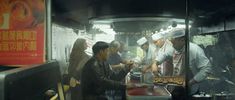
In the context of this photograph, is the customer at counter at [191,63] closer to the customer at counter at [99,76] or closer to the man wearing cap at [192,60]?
the man wearing cap at [192,60]

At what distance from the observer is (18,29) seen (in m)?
2.69

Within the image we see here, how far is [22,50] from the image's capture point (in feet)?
8.82

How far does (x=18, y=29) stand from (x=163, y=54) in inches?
53.8

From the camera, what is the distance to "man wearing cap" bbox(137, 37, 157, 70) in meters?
2.81

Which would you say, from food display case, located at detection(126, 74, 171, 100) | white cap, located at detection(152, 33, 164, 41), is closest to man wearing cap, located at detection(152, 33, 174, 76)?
white cap, located at detection(152, 33, 164, 41)

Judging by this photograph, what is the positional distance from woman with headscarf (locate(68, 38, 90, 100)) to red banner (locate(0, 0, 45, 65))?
337 mm

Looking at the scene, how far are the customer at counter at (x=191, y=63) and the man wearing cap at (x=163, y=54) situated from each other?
0.12 feet

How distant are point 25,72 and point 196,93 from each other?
85.1 inches

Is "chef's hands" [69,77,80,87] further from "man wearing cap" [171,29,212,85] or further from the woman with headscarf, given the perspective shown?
"man wearing cap" [171,29,212,85]

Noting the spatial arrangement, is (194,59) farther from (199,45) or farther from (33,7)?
(33,7)

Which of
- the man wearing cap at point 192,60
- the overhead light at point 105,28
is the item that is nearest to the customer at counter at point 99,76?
the overhead light at point 105,28

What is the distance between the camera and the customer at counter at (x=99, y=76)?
282cm

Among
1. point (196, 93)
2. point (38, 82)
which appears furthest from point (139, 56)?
point (38, 82)

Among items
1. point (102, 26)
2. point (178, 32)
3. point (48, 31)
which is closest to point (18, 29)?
point (48, 31)
